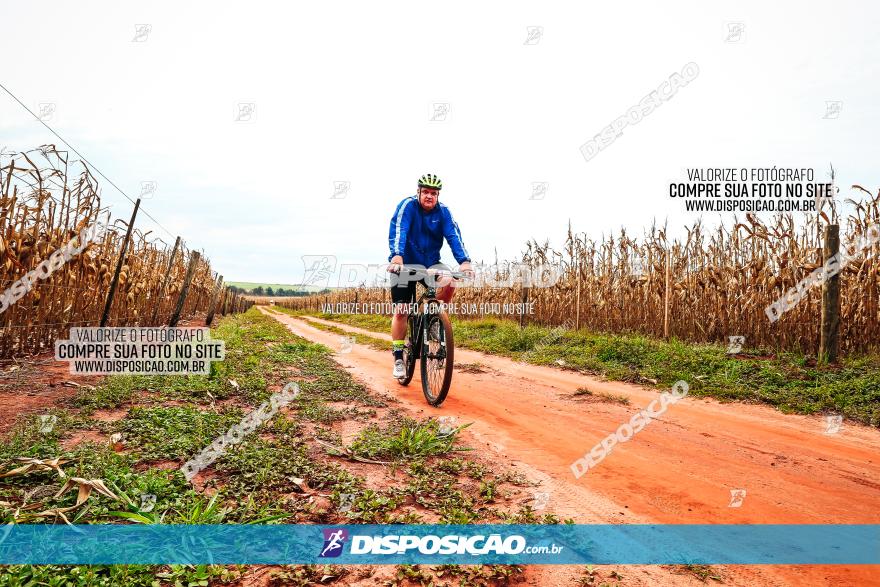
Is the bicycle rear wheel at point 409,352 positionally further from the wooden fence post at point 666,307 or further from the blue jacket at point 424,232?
the wooden fence post at point 666,307

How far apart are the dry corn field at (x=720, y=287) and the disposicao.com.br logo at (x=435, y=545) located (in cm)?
870

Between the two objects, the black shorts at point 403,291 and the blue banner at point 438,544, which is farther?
the black shorts at point 403,291

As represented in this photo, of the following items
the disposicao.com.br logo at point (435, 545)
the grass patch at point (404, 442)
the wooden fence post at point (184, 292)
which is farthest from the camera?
the wooden fence post at point (184, 292)

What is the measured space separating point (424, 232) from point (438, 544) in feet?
14.8

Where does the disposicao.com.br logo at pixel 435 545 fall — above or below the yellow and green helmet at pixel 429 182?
below

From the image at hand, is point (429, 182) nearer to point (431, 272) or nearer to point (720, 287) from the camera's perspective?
point (431, 272)

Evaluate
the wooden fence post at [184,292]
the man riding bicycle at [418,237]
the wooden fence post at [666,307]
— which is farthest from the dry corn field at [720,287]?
the wooden fence post at [184,292]

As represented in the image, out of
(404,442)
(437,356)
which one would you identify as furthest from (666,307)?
(404,442)

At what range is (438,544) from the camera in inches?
93.9

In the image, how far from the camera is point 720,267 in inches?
439

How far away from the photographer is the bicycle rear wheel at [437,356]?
5.29 metres

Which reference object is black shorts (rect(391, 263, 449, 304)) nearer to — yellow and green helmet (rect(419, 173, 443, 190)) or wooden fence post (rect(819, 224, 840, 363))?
yellow and green helmet (rect(419, 173, 443, 190))

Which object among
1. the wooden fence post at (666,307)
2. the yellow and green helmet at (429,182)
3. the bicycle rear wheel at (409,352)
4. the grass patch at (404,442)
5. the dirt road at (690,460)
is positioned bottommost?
the dirt road at (690,460)

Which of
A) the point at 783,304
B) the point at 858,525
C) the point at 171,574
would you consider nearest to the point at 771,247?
the point at 783,304
